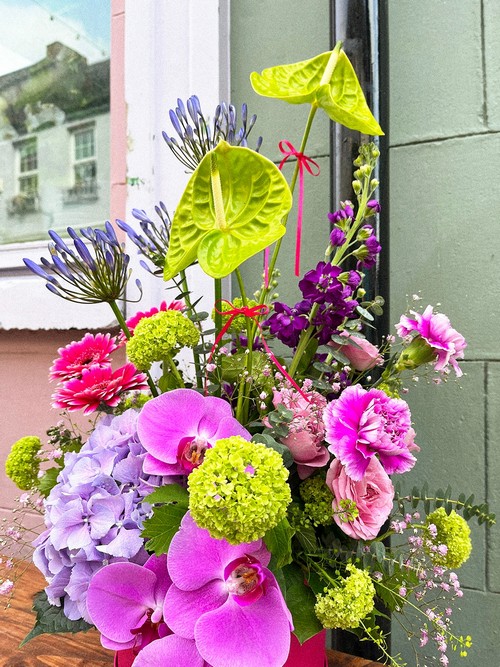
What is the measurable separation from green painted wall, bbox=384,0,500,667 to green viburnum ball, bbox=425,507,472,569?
0.27m

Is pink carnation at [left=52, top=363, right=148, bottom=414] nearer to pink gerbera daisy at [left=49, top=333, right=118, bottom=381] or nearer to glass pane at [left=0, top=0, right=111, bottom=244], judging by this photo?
pink gerbera daisy at [left=49, top=333, right=118, bottom=381]

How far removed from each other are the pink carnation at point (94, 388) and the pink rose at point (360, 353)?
0.23m

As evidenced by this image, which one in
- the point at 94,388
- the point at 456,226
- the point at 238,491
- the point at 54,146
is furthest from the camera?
the point at 54,146

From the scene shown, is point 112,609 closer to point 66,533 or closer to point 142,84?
point 66,533

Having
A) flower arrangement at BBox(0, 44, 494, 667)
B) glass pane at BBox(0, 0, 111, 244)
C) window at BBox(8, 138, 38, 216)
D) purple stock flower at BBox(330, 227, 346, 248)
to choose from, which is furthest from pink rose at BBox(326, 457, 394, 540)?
Answer: window at BBox(8, 138, 38, 216)

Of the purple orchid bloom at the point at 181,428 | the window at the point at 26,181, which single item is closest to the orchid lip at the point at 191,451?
the purple orchid bloom at the point at 181,428

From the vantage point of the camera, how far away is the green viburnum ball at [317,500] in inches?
20.5

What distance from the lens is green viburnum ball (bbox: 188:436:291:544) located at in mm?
404

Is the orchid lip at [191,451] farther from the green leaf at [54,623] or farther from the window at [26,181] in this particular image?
the window at [26,181]

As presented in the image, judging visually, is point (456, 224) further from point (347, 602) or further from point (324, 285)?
point (347, 602)

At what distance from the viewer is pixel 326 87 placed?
1.74 feet

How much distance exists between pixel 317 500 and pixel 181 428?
0.14 meters

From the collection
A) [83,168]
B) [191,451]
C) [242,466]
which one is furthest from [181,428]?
[83,168]

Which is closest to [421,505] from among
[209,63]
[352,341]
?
[352,341]
